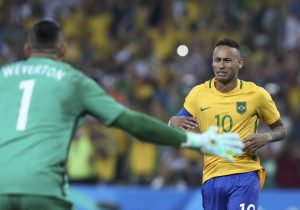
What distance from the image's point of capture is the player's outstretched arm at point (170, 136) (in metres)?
5.38

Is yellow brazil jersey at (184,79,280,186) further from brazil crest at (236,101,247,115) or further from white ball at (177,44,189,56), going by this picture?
white ball at (177,44,189,56)

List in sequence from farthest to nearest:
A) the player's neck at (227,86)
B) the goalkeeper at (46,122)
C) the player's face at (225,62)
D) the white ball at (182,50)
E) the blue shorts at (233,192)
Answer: the white ball at (182,50) < the player's neck at (227,86) < the player's face at (225,62) < the blue shorts at (233,192) < the goalkeeper at (46,122)

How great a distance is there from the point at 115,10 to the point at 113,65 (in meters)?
1.87

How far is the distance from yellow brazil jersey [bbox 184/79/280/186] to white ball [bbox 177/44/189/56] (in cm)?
861

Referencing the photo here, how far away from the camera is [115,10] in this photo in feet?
65.0

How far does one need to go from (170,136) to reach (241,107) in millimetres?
2918

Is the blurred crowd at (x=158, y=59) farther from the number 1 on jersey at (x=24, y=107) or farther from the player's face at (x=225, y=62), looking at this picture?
the number 1 on jersey at (x=24, y=107)

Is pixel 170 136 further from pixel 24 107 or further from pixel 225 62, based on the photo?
pixel 225 62

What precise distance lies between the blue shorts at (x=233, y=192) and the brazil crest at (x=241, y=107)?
0.58 meters

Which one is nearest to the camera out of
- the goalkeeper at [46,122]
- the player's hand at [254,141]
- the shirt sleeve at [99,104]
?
the goalkeeper at [46,122]

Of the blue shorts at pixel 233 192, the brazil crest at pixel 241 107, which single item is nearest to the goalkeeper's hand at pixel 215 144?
the blue shorts at pixel 233 192

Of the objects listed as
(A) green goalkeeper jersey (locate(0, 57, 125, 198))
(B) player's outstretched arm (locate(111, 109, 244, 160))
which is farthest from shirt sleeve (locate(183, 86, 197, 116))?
(A) green goalkeeper jersey (locate(0, 57, 125, 198))

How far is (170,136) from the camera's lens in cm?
548

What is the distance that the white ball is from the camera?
671 inches
